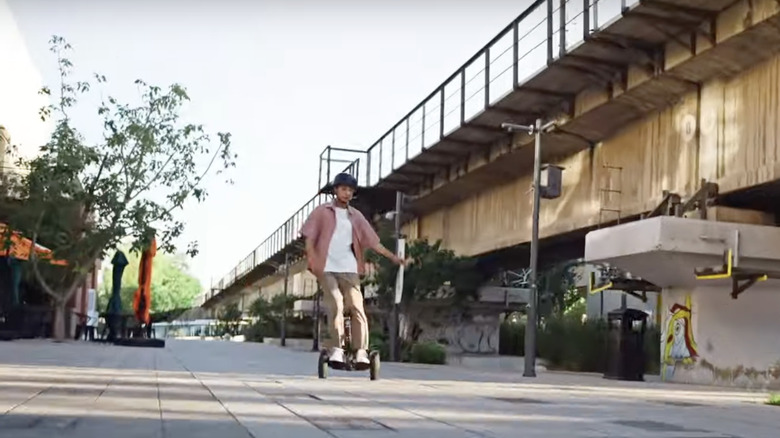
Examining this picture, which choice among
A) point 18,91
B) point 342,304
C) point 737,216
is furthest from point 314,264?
point 18,91

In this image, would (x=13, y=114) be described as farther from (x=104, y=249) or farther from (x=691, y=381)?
(x=691, y=381)

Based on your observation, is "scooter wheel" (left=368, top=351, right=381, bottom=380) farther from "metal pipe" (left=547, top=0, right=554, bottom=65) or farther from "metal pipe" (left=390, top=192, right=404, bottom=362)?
"metal pipe" (left=390, top=192, right=404, bottom=362)

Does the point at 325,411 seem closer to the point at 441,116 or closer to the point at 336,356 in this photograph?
the point at 336,356

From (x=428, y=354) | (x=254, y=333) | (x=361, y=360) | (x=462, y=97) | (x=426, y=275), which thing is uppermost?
(x=462, y=97)

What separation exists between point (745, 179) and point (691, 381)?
4.56 metres

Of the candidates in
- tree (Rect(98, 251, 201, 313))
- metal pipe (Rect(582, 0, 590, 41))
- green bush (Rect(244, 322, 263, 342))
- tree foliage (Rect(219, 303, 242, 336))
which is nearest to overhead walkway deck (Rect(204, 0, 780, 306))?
metal pipe (Rect(582, 0, 590, 41))

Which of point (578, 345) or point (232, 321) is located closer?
point (578, 345)

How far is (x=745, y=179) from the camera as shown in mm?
16047

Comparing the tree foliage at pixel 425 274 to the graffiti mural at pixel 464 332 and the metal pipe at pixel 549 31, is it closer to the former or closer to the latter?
the graffiti mural at pixel 464 332

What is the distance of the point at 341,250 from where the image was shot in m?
10.2

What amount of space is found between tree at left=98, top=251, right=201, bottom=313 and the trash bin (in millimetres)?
81800

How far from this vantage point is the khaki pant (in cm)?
1023

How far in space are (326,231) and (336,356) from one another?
1392mm

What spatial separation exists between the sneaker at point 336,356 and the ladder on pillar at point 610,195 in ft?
36.1
